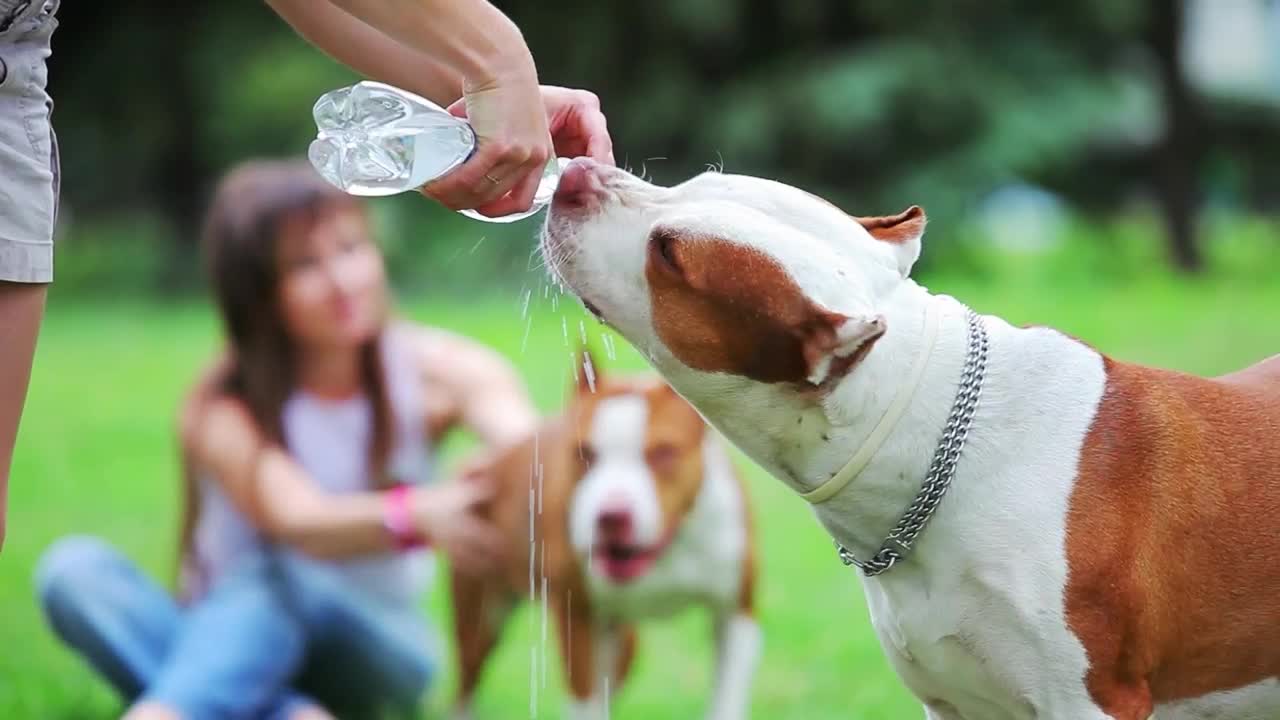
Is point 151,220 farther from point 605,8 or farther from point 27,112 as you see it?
point 27,112

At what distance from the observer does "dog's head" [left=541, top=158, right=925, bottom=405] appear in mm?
2568

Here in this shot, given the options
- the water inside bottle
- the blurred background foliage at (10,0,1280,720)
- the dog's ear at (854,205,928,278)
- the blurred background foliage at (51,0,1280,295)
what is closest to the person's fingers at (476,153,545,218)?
the water inside bottle

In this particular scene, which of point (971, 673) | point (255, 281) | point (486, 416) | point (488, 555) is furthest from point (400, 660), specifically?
point (971, 673)

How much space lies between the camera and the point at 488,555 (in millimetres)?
4594

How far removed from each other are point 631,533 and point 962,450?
1.78m

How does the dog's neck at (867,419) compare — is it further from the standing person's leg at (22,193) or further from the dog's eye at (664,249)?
the standing person's leg at (22,193)

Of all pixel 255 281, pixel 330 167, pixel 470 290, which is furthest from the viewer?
pixel 470 290

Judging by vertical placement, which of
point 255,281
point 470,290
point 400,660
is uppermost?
point 255,281

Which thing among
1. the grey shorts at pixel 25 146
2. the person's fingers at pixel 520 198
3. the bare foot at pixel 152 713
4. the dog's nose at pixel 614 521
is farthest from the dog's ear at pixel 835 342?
the bare foot at pixel 152 713

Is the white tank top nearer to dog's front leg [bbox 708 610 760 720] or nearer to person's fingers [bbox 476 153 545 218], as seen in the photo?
dog's front leg [bbox 708 610 760 720]

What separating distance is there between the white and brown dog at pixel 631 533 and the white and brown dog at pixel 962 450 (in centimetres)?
163

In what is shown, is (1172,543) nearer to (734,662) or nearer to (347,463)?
(734,662)

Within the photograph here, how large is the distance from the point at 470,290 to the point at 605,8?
5957 millimetres

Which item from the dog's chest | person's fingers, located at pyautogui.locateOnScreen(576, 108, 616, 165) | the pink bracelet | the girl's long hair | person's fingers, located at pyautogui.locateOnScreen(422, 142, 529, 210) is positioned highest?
person's fingers, located at pyautogui.locateOnScreen(422, 142, 529, 210)
